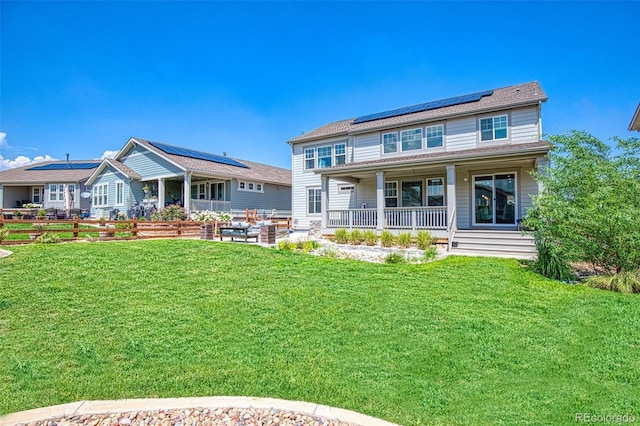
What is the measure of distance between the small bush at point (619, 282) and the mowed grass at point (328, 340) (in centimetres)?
47

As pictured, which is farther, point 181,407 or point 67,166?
point 67,166

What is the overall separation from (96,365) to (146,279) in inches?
121

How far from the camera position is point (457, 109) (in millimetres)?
15461

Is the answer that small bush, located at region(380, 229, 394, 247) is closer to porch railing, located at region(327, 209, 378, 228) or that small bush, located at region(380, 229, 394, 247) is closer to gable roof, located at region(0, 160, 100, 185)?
porch railing, located at region(327, 209, 378, 228)

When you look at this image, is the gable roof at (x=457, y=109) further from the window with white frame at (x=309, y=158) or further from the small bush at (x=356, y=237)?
the small bush at (x=356, y=237)

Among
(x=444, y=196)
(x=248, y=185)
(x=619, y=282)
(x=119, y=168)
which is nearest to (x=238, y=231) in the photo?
(x=444, y=196)

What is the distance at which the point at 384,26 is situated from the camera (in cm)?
1302

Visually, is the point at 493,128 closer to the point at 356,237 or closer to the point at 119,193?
the point at 356,237

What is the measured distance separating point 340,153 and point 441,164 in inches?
288

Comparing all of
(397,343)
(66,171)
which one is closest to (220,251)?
(397,343)

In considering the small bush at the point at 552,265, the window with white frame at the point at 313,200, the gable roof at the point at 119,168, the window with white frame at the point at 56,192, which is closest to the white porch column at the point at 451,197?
the small bush at the point at 552,265

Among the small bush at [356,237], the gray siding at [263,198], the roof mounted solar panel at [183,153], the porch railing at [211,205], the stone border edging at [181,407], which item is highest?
the roof mounted solar panel at [183,153]

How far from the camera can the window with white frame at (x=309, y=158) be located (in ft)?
65.6

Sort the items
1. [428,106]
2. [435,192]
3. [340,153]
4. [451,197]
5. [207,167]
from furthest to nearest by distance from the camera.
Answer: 1. [207,167]
2. [340,153]
3. [428,106]
4. [435,192]
5. [451,197]
